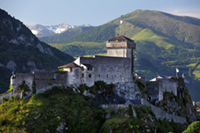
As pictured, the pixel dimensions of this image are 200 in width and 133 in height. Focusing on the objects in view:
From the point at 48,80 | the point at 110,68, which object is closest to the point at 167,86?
the point at 110,68

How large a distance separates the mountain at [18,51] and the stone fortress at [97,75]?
59.4 m

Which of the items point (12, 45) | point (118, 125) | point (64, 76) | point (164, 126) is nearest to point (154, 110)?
point (164, 126)

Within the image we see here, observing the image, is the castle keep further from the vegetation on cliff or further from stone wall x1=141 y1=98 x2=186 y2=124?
stone wall x1=141 y1=98 x2=186 y2=124

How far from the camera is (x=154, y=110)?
69375 millimetres

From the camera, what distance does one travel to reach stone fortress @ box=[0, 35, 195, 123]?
180ft

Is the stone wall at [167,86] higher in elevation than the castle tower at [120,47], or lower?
lower

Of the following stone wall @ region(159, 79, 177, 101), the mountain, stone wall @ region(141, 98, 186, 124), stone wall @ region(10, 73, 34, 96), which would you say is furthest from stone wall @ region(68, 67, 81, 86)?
the mountain

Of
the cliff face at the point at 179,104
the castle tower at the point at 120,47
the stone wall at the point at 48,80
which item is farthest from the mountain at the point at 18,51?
the cliff face at the point at 179,104

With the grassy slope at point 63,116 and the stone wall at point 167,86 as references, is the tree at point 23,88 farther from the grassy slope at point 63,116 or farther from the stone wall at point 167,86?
the stone wall at point 167,86

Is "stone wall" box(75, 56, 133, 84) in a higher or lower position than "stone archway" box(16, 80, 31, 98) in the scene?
higher

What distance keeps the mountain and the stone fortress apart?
195 feet

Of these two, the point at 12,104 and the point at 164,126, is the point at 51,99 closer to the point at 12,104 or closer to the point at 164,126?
the point at 12,104

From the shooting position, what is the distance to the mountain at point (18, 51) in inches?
5192

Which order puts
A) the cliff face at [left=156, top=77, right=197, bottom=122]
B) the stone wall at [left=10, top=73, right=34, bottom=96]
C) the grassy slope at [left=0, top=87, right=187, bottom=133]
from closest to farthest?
the grassy slope at [left=0, top=87, right=187, bottom=133] → the stone wall at [left=10, top=73, right=34, bottom=96] → the cliff face at [left=156, top=77, right=197, bottom=122]
